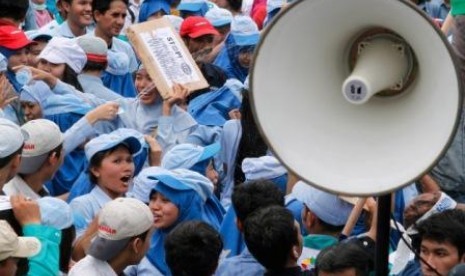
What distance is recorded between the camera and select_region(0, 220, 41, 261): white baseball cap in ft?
16.0

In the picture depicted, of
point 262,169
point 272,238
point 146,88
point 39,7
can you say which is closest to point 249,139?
point 262,169

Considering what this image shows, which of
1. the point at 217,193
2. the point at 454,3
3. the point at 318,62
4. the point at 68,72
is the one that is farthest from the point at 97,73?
the point at 318,62

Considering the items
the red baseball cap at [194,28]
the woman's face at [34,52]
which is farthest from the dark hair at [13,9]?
the red baseball cap at [194,28]

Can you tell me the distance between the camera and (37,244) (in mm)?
5082

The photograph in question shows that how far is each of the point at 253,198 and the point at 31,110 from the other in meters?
2.58

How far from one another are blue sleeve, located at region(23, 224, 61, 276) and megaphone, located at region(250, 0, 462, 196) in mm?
2074

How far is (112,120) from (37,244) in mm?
3314

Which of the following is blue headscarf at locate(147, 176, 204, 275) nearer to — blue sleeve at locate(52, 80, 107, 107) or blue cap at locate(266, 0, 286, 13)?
blue sleeve at locate(52, 80, 107, 107)

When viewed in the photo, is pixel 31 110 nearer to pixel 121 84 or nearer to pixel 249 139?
pixel 249 139

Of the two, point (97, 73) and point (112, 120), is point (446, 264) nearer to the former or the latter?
point (112, 120)

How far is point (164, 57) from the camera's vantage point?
859cm

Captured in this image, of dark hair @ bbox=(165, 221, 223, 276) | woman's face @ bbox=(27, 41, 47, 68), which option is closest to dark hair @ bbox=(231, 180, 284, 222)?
dark hair @ bbox=(165, 221, 223, 276)

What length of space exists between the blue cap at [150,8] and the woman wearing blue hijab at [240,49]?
1.54m

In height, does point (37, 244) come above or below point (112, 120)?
above
